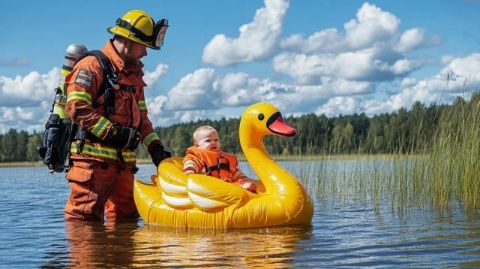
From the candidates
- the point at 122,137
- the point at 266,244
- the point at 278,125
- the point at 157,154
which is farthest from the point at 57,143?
the point at 266,244

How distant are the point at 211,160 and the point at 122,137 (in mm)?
965

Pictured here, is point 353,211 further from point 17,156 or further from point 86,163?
point 17,156

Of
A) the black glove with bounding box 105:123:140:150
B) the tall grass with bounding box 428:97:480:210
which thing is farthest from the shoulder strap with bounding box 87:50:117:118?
the tall grass with bounding box 428:97:480:210

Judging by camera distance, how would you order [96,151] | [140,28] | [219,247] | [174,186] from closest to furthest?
[219,247] → [174,186] → [96,151] → [140,28]

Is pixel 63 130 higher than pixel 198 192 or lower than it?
higher

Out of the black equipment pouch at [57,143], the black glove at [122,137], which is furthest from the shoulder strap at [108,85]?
the black equipment pouch at [57,143]

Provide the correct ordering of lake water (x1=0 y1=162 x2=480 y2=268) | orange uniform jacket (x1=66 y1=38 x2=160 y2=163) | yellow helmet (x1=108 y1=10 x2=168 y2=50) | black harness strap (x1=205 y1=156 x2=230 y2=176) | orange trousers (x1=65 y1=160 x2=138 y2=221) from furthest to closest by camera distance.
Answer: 1. black harness strap (x1=205 y1=156 x2=230 y2=176)
2. yellow helmet (x1=108 y1=10 x2=168 y2=50)
3. orange trousers (x1=65 y1=160 x2=138 y2=221)
4. orange uniform jacket (x1=66 y1=38 x2=160 y2=163)
5. lake water (x1=0 y1=162 x2=480 y2=268)

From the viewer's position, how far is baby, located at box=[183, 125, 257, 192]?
767 cm

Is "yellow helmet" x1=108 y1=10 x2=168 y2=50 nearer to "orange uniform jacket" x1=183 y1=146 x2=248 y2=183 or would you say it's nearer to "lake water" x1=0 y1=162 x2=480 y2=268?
"orange uniform jacket" x1=183 y1=146 x2=248 y2=183

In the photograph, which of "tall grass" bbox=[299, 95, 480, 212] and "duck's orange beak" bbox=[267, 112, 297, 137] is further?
"tall grass" bbox=[299, 95, 480, 212]

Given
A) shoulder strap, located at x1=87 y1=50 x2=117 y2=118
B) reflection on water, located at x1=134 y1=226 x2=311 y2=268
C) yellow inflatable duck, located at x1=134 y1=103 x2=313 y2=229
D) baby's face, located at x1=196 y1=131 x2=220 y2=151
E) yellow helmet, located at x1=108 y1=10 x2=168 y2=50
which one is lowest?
reflection on water, located at x1=134 y1=226 x2=311 y2=268

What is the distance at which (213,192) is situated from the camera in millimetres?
7082

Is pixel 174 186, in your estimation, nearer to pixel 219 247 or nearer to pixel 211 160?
pixel 211 160

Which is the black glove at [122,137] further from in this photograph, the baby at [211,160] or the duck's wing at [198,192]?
the baby at [211,160]
